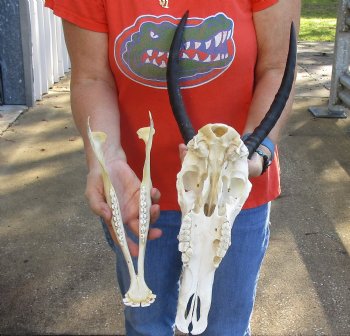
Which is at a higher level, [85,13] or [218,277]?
[85,13]

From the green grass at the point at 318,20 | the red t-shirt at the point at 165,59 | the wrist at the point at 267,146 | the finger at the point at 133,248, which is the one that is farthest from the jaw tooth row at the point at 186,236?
the green grass at the point at 318,20

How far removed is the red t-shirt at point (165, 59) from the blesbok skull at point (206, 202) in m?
0.35

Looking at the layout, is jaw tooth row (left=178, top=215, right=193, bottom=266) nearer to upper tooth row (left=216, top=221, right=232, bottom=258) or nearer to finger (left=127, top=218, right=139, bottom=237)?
upper tooth row (left=216, top=221, right=232, bottom=258)

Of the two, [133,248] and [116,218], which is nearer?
[116,218]

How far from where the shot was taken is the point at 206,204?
1.53 meters

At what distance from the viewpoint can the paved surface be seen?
3383mm

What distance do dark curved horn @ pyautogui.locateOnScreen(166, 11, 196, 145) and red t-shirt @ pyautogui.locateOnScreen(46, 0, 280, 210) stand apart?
0.30 ft

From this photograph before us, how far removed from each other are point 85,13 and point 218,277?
99cm

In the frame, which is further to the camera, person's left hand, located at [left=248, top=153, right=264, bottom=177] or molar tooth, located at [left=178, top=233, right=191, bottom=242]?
person's left hand, located at [left=248, top=153, right=264, bottom=177]

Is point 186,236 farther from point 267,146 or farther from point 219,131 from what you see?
point 267,146

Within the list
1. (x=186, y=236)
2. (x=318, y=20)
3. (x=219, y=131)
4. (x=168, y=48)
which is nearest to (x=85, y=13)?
(x=168, y=48)

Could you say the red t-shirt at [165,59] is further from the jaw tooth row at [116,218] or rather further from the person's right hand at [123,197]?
the jaw tooth row at [116,218]

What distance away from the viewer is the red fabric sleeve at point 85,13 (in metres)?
1.85

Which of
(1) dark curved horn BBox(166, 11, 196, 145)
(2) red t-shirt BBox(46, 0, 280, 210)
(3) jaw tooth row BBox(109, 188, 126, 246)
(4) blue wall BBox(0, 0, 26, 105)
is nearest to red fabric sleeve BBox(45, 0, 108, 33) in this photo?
(2) red t-shirt BBox(46, 0, 280, 210)
